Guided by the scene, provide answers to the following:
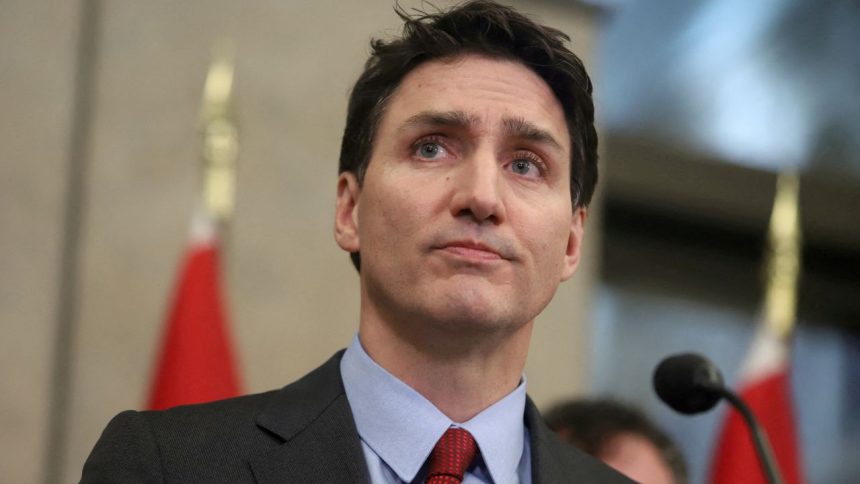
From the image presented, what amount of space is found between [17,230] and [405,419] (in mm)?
3585

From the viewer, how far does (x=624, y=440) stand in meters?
3.59


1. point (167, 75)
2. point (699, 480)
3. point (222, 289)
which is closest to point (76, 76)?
point (167, 75)

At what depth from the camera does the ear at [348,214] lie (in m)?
2.56

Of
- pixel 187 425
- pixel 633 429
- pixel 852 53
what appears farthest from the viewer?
pixel 852 53

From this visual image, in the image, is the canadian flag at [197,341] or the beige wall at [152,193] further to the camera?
the beige wall at [152,193]

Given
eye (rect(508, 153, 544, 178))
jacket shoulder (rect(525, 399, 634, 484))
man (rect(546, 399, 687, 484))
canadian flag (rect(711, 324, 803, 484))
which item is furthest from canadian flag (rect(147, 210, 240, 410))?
eye (rect(508, 153, 544, 178))

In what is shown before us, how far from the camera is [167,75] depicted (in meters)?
5.90

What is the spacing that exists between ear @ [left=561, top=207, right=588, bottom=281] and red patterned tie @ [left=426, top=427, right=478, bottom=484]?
0.41 meters

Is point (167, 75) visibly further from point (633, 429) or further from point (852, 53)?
point (852, 53)

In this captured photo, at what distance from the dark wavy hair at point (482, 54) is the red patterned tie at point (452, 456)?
496 millimetres

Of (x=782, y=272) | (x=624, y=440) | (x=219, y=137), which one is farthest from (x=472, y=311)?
(x=782, y=272)

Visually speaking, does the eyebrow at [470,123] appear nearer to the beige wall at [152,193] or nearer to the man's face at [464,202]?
A: the man's face at [464,202]

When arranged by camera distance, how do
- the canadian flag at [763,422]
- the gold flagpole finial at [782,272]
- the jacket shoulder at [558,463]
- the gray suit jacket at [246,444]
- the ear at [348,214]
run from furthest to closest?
1. the gold flagpole finial at [782,272]
2. the canadian flag at [763,422]
3. the ear at [348,214]
4. the jacket shoulder at [558,463]
5. the gray suit jacket at [246,444]

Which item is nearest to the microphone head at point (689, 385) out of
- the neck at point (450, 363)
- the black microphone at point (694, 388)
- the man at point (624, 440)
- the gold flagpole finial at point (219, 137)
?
the black microphone at point (694, 388)
